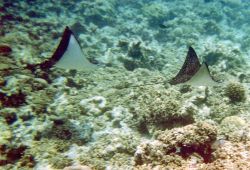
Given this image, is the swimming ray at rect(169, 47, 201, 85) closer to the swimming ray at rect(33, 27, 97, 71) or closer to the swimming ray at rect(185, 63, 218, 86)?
the swimming ray at rect(185, 63, 218, 86)

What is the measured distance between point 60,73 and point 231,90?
3.88 metres

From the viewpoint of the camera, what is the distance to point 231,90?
581cm

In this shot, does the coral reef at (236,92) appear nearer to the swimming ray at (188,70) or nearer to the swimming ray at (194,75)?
the swimming ray at (194,75)

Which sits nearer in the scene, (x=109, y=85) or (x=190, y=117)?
(x=190, y=117)

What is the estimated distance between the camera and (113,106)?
18.4 feet

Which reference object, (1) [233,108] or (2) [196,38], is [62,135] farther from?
(2) [196,38]

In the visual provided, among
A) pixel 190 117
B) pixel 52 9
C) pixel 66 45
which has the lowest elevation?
pixel 190 117

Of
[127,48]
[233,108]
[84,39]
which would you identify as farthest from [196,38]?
[233,108]

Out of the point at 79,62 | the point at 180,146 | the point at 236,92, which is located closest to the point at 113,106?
the point at 79,62

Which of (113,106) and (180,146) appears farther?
(113,106)

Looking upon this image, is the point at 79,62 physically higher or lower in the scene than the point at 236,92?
higher

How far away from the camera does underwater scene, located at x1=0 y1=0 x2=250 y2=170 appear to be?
362 centimetres

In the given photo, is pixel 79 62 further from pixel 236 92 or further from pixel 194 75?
pixel 236 92

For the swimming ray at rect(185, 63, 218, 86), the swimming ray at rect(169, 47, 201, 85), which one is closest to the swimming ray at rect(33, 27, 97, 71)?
the swimming ray at rect(169, 47, 201, 85)
